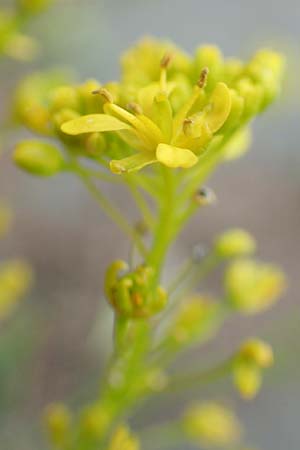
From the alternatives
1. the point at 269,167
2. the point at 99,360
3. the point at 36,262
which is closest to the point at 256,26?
the point at 269,167

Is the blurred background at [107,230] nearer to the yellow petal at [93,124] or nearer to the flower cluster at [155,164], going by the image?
the flower cluster at [155,164]

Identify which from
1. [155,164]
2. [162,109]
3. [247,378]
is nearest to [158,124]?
[162,109]

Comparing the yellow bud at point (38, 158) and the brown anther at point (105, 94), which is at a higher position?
the brown anther at point (105, 94)

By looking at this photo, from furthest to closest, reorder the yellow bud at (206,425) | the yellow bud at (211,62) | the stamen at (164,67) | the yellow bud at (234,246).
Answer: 1. the yellow bud at (206,425)
2. the yellow bud at (234,246)
3. the yellow bud at (211,62)
4. the stamen at (164,67)

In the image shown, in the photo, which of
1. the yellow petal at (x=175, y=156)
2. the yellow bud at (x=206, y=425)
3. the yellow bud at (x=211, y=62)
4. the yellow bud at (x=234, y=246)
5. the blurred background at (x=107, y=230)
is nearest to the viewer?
the yellow petal at (x=175, y=156)

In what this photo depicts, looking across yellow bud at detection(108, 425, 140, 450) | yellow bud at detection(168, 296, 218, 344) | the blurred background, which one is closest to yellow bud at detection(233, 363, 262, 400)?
yellow bud at detection(168, 296, 218, 344)

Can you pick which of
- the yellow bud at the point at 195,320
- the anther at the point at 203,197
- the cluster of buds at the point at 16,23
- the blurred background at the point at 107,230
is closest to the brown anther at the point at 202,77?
the anther at the point at 203,197
